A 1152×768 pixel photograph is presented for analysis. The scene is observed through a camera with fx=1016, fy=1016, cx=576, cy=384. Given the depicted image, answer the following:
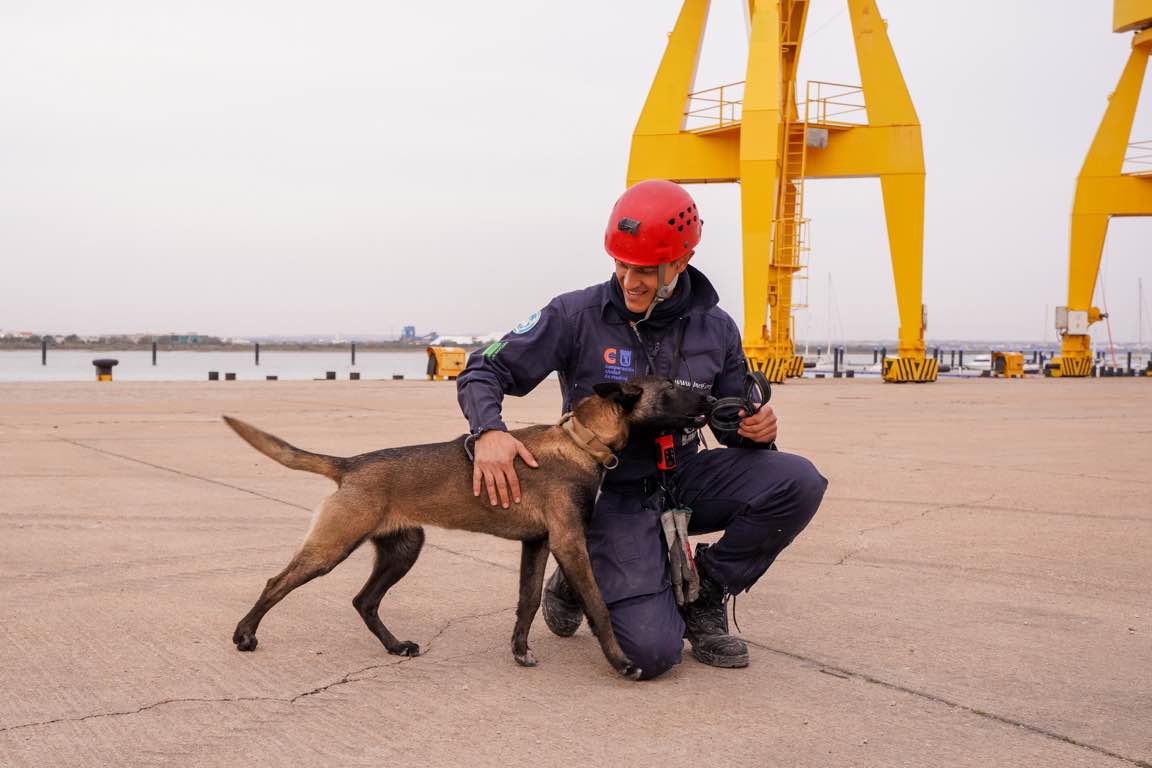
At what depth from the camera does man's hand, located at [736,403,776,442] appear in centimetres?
387

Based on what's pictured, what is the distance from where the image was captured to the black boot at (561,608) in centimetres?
403

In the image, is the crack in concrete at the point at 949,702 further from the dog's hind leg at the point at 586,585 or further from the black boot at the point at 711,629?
the dog's hind leg at the point at 586,585

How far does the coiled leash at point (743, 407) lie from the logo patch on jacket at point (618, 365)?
36 cm

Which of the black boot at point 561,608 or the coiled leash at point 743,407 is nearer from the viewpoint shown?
the coiled leash at point 743,407

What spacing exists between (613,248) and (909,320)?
2469 centimetres

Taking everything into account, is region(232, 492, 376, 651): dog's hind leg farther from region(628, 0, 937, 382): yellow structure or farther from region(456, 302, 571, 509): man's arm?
region(628, 0, 937, 382): yellow structure

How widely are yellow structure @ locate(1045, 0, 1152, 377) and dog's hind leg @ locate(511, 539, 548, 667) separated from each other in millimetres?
31843

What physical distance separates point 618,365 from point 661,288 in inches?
13.5

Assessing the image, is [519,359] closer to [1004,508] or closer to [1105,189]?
[1004,508]

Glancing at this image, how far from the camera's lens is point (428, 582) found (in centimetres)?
480

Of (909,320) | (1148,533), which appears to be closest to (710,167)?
(909,320)

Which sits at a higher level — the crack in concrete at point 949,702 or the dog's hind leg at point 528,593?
the dog's hind leg at point 528,593

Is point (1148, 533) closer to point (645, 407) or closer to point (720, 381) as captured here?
point (720, 381)

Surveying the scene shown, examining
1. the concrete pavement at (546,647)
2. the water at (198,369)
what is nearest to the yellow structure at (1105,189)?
the water at (198,369)
